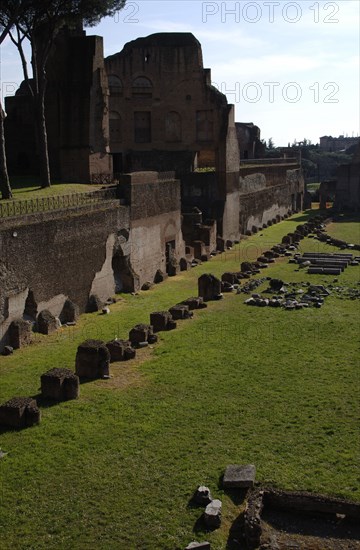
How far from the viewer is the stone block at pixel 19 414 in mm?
9789

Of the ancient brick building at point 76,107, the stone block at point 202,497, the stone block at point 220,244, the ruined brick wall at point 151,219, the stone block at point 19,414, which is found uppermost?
the ancient brick building at point 76,107

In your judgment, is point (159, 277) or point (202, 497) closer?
point (202, 497)

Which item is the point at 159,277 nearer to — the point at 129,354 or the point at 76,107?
the point at 76,107

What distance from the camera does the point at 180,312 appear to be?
52.1 feet

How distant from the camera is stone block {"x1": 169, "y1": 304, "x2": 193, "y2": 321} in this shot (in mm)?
15891

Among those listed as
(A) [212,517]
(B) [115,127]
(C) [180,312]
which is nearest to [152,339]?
(C) [180,312]

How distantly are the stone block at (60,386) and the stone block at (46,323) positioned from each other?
13.2ft

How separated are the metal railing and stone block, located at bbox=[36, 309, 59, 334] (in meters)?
2.29

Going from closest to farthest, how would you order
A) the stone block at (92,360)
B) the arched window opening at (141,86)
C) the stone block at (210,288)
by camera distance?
the stone block at (92,360) < the stone block at (210,288) < the arched window opening at (141,86)

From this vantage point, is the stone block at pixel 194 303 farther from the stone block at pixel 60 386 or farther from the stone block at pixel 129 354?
the stone block at pixel 60 386

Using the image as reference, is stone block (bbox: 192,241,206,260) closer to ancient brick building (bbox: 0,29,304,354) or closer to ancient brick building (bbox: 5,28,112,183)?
ancient brick building (bbox: 0,29,304,354)

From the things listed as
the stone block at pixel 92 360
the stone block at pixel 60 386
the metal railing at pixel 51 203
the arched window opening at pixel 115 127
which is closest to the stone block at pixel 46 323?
the metal railing at pixel 51 203

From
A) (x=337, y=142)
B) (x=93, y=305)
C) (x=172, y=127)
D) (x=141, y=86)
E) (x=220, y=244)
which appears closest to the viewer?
(x=93, y=305)

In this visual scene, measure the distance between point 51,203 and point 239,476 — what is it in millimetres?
11190
